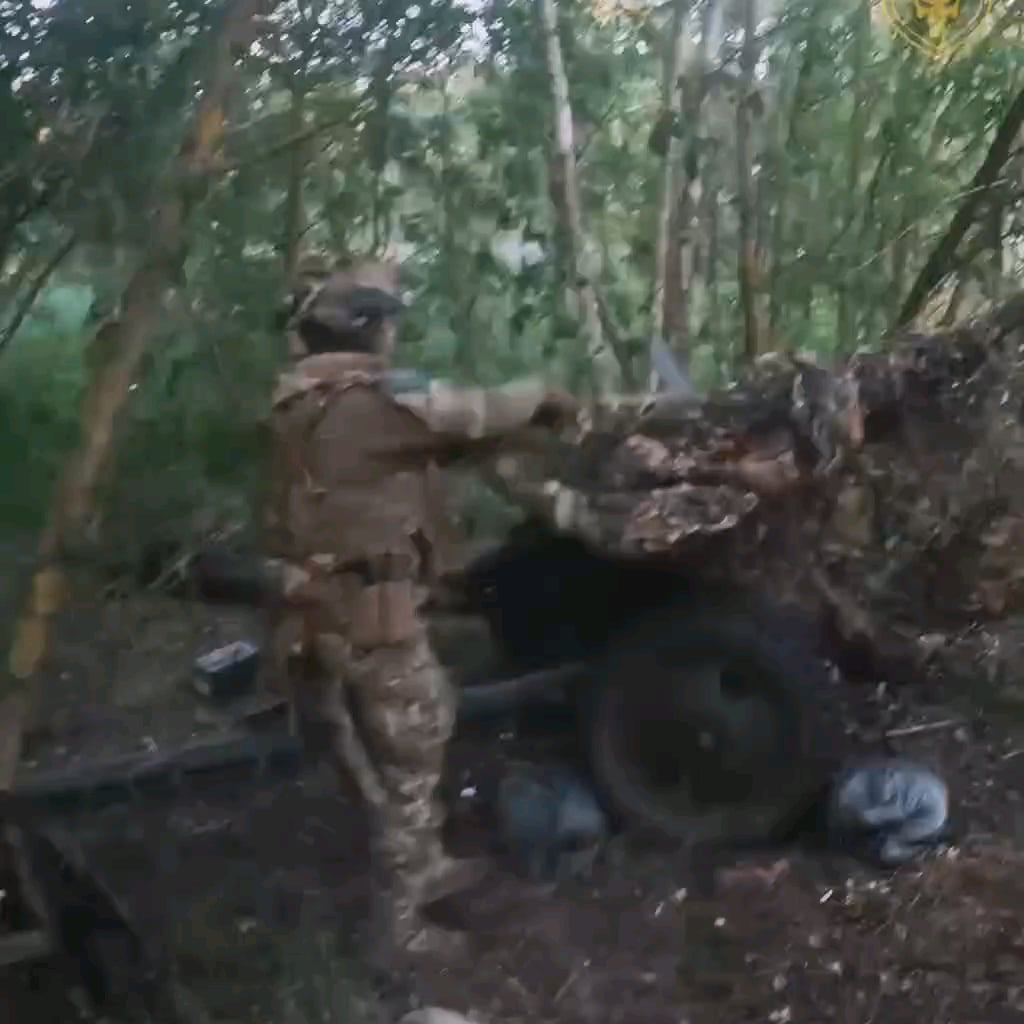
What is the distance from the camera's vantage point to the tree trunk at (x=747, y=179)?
95.7 inches

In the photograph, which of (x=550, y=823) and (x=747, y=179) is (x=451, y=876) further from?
(x=747, y=179)

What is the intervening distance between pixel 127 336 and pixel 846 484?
0.91 meters

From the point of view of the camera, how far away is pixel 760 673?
2.15m

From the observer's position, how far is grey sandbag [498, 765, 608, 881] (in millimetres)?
2039

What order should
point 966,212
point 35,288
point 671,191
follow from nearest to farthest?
1. point 35,288
2. point 671,191
3. point 966,212

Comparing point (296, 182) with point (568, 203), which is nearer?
point (296, 182)

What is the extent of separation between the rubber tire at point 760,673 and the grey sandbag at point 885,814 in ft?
0.12

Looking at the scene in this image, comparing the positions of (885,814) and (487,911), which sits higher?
(487,911)

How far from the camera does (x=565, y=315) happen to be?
229 centimetres

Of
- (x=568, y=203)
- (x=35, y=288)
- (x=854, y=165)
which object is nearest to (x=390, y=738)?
(x=35, y=288)

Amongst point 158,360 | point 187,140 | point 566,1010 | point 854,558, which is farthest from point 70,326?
point 854,558

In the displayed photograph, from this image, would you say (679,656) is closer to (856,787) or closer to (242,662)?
(856,787)

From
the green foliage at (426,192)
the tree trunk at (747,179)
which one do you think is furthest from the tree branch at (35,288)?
the tree trunk at (747,179)

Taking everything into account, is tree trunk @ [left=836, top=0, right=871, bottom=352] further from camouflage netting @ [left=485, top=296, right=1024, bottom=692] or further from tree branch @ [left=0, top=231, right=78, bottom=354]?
tree branch @ [left=0, top=231, right=78, bottom=354]
